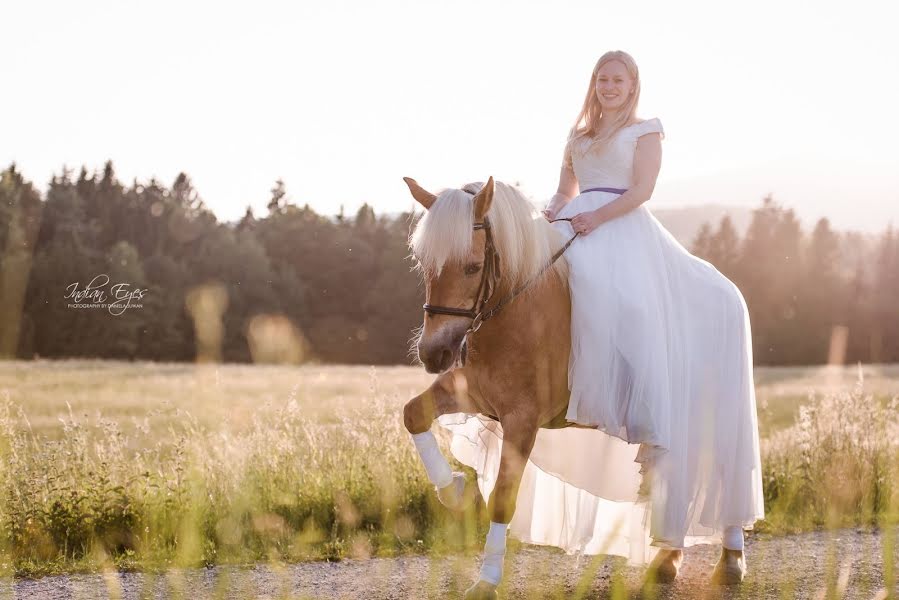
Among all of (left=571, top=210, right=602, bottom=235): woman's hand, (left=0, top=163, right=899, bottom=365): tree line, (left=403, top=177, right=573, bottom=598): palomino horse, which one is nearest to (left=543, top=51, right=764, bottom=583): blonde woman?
(left=571, top=210, right=602, bottom=235): woman's hand

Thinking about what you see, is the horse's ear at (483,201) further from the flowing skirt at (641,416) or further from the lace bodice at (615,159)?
the lace bodice at (615,159)

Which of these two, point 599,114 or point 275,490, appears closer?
point 599,114

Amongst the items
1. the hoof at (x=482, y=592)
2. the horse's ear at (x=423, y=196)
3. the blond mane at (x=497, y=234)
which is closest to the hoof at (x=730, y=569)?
the hoof at (x=482, y=592)

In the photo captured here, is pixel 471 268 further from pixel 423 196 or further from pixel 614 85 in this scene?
pixel 614 85

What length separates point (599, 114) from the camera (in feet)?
19.5

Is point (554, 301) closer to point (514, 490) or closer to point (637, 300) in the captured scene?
point (637, 300)

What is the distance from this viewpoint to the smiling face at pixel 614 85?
5.75 meters

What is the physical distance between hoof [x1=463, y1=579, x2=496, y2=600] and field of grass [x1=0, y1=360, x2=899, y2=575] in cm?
198

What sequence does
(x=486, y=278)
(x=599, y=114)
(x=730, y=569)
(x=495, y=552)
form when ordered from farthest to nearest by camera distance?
(x=730, y=569) → (x=599, y=114) → (x=495, y=552) → (x=486, y=278)

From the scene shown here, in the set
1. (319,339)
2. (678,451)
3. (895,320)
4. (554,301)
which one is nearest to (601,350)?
(554,301)

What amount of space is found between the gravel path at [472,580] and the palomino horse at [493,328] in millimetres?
1060

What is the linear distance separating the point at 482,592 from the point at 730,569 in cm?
222

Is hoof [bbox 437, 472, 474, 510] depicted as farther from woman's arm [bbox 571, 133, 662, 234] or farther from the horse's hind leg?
woman's arm [bbox 571, 133, 662, 234]

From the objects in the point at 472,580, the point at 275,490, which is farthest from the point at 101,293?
the point at 472,580
